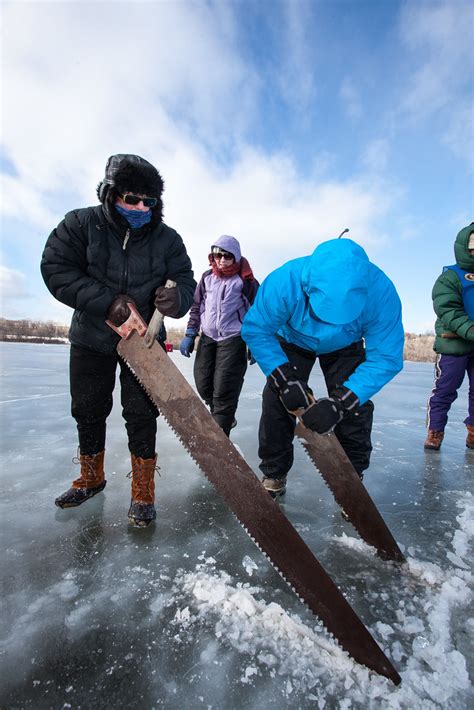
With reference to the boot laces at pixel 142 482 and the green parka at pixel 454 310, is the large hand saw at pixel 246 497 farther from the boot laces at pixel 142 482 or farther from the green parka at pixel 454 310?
the green parka at pixel 454 310

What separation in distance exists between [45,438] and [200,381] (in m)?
1.57

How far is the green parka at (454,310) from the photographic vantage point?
3486 mm

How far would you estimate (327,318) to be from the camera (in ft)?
5.61

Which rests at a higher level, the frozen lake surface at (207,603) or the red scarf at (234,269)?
the red scarf at (234,269)

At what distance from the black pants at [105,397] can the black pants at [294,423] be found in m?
0.78

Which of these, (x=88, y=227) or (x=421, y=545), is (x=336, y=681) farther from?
(x=88, y=227)

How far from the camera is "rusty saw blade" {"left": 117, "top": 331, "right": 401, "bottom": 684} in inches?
47.9

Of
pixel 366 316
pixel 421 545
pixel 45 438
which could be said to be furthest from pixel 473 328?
pixel 45 438

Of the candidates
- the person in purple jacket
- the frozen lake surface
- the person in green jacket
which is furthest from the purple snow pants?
the person in purple jacket

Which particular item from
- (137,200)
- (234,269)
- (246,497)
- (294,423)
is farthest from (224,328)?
(246,497)

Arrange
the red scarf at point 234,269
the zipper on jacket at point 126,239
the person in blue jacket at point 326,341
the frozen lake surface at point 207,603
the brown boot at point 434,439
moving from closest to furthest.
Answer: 1. the frozen lake surface at point 207,603
2. the person in blue jacket at point 326,341
3. the zipper on jacket at point 126,239
4. the red scarf at point 234,269
5. the brown boot at point 434,439

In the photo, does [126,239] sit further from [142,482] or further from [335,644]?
[335,644]

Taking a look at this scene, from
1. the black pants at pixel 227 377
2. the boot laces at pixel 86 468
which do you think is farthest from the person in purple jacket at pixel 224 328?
the boot laces at pixel 86 468

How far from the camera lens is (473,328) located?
3420 millimetres
